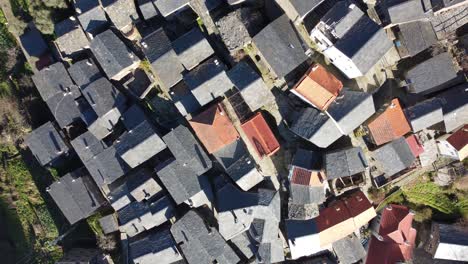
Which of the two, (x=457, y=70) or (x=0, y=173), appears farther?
(x=0, y=173)

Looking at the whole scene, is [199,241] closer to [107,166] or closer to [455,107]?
[107,166]

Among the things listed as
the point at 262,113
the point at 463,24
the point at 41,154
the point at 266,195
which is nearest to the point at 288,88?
the point at 262,113

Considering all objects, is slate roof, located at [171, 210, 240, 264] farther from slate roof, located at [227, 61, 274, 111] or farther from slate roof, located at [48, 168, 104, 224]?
slate roof, located at [227, 61, 274, 111]

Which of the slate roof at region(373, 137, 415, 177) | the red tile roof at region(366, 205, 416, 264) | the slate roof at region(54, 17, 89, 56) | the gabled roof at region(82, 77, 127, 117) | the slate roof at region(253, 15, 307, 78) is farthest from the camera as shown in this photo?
the red tile roof at region(366, 205, 416, 264)

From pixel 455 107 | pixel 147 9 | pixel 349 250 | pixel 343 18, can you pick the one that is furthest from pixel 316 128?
pixel 147 9

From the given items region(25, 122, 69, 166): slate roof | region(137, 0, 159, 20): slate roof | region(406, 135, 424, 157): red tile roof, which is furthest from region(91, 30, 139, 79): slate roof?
region(406, 135, 424, 157): red tile roof

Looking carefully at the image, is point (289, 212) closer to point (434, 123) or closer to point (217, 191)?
point (217, 191)

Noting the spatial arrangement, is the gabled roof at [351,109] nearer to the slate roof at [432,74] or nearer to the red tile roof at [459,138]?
the slate roof at [432,74]
